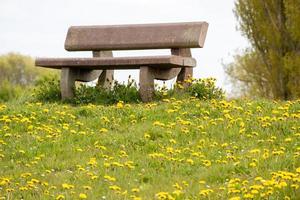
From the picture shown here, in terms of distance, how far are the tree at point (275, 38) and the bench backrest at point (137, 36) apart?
927cm

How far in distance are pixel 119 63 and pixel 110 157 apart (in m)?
4.01

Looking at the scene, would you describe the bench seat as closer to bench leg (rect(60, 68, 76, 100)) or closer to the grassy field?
bench leg (rect(60, 68, 76, 100))

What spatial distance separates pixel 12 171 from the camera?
21.4 feet

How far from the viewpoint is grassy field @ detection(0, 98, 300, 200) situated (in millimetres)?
5641

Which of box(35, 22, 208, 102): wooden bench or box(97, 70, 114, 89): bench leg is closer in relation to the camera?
box(35, 22, 208, 102): wooden bench

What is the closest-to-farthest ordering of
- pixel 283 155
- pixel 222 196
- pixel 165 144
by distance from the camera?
pixel 222 196 → pixel 283 155 → pixel 165 144

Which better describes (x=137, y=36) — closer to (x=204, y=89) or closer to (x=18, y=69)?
(x=204, y=89)

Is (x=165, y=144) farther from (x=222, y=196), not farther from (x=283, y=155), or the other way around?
(x=222, y=196)

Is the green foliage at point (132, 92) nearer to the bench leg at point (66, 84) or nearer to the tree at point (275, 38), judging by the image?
the bench leg at point (66, 84)

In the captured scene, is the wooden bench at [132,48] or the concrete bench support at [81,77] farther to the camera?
the concrete bench support at [81,77]

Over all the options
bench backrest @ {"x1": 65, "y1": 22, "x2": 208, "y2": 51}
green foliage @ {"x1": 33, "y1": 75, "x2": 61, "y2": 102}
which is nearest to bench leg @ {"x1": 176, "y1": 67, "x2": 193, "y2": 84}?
bench backrest @ {"x1": 65, "y1": 22, "x2": 208, "y2": 51}

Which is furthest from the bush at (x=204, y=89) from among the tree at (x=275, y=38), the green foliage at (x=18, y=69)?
the green foliage at (x=18, y=69)

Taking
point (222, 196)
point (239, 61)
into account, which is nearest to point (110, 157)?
point (222, 196)

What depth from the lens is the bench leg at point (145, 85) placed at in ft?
34.0
